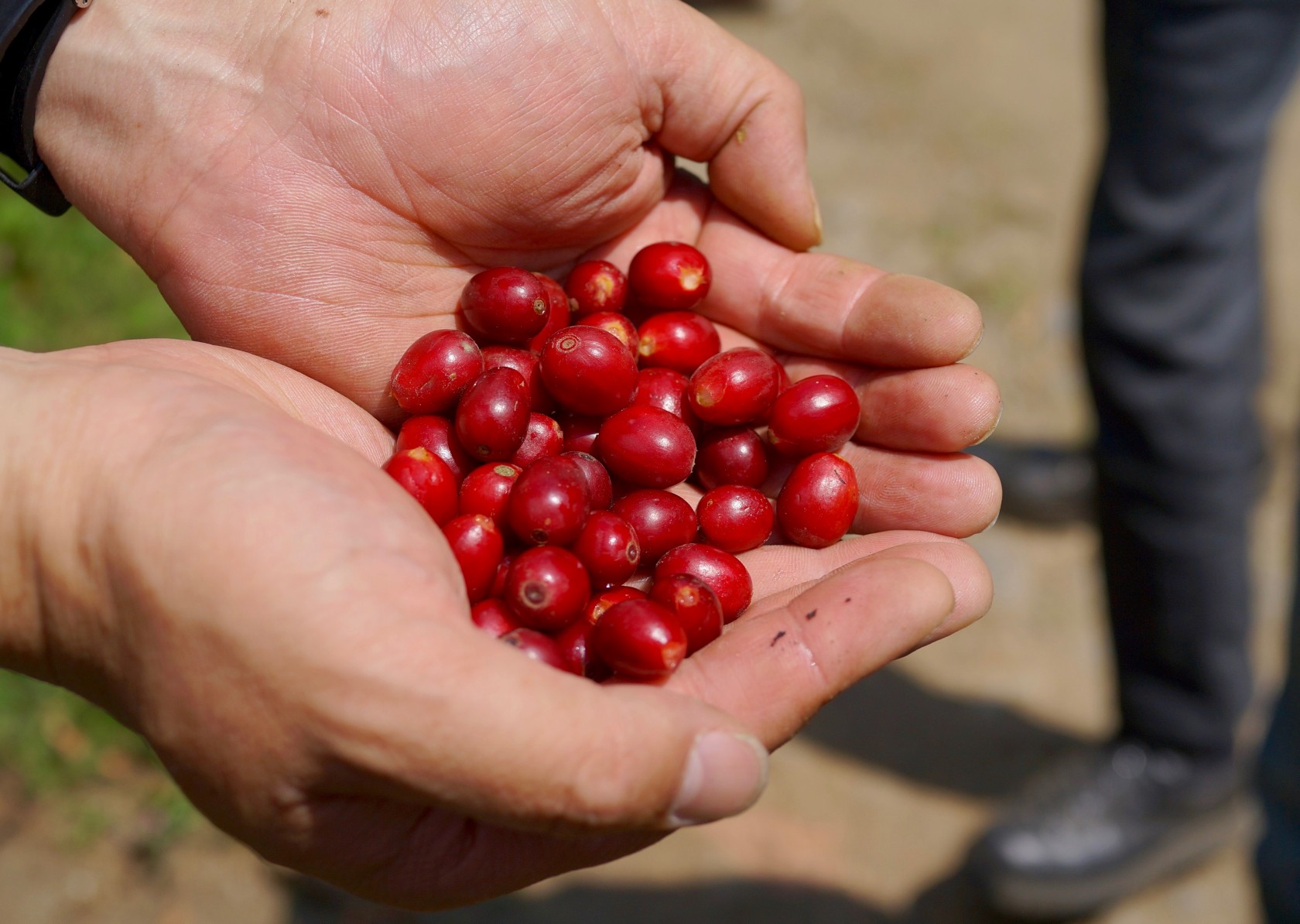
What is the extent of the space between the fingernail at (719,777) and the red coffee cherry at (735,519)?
1.04m

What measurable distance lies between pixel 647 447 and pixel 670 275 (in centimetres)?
71

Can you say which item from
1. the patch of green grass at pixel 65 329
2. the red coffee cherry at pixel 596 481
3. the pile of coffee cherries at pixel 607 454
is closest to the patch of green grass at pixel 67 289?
the patch of green grass at pixel 65 329

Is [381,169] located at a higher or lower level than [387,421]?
higher

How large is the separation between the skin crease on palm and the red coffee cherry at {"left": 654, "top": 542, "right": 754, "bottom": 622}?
0.12 meters

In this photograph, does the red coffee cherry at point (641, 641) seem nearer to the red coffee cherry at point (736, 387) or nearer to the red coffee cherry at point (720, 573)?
the red coffee cherry at point (720, 573)

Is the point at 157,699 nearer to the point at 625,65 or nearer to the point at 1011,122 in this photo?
the point at 625,65

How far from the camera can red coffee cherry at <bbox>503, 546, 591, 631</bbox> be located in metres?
3.02

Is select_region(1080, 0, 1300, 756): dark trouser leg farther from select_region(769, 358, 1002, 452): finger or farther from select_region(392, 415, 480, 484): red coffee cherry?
select_region(392, 415, 480, 484): red coffee cherry

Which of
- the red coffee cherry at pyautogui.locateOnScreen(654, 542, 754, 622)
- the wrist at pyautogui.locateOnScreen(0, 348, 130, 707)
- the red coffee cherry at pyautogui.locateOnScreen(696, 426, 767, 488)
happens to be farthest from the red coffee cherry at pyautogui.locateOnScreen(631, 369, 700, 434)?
the wrist at pyautogui.locateOnScreen(0, 348, 130, 707)

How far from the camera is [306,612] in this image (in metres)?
2.25

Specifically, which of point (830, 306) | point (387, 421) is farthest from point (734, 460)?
point (387, 421)

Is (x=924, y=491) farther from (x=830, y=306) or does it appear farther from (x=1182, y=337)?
(x=1182, y=337)

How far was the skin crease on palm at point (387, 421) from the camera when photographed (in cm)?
228

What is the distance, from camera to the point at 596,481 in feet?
11.5
